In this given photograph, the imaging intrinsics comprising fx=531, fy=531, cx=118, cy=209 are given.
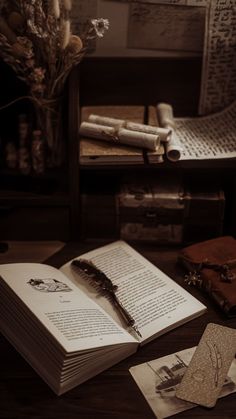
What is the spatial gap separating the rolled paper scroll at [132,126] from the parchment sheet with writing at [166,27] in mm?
277

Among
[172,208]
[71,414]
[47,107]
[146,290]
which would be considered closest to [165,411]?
[71,414]

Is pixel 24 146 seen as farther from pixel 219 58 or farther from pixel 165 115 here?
pixel 219 58

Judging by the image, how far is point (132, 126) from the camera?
126 cm

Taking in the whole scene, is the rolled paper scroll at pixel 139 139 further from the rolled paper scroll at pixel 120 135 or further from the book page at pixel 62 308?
the book page at pixel 62 308

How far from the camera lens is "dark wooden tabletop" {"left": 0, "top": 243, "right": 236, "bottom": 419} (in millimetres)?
874

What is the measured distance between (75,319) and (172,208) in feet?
1.38

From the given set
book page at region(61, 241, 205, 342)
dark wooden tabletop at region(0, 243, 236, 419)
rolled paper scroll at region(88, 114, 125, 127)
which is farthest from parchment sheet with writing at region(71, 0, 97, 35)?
dark wooden tabletop at region(0, 243, 236, 419)

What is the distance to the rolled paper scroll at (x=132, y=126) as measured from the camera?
1.25 metres

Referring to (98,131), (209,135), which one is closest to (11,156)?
(98,131)

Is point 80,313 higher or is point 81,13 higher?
point 81,13

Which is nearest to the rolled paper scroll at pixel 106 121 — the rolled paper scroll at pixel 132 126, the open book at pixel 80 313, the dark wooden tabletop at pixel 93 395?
the rolled paper scroll at pixel 132 126

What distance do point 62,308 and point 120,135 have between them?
45 centimetres

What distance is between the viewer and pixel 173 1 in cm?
138

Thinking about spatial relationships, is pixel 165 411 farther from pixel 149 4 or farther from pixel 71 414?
pixel 149 4
